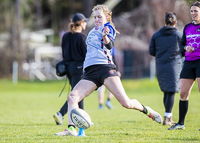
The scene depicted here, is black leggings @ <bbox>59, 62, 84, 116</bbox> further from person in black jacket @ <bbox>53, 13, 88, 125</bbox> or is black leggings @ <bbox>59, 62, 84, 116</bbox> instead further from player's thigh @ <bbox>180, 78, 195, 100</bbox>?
player's thigh @ <bbox>180, 78, 195, 100</bbox>

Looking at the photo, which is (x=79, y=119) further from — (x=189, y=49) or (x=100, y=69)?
(x=189, y=49)

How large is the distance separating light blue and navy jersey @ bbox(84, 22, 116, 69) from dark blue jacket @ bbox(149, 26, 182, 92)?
2.54 m

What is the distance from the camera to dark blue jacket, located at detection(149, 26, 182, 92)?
806cm

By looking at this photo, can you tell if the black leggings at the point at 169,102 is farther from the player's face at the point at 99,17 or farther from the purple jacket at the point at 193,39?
the player's face at the point at 99,17

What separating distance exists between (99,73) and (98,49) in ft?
1.18

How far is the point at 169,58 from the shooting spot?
318 inches

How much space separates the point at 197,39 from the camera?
675cm

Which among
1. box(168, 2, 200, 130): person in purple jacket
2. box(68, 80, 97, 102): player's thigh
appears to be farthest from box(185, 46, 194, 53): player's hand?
box(68, 80, 97, 102): player's thigh

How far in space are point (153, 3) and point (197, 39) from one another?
25280 mm

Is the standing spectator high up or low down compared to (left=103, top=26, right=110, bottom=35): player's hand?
down

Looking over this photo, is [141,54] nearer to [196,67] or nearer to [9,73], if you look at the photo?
[9,73]

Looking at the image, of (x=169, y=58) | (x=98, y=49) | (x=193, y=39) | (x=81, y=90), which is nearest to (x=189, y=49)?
(x=193, y=39)

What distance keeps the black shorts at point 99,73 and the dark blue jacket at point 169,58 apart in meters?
2.53

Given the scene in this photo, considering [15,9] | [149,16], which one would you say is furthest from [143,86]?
[15,9]
